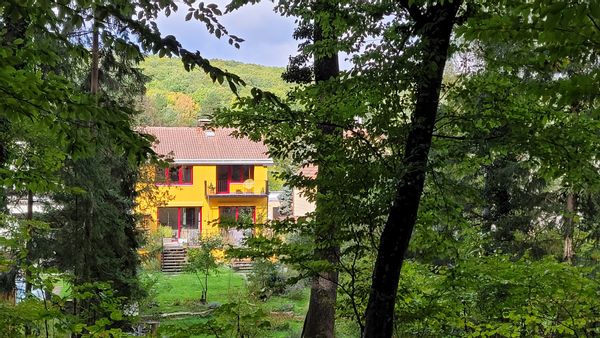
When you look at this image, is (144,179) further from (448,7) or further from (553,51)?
(553,51)

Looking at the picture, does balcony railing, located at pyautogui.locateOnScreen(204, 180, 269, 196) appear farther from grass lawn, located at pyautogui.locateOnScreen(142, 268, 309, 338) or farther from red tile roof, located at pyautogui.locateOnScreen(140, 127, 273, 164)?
grass lawn, located at pyautogui.locateOnScreen(142, 268, 309, 338)

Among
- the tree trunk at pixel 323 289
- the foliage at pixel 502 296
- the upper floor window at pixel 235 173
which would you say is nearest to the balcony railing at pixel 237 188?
the upper floor window at pixel 235 173

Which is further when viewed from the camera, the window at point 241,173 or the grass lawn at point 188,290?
the window at point 241,173

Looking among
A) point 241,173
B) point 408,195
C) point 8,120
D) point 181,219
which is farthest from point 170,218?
point 408,195

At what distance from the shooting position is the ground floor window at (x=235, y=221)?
4082mm

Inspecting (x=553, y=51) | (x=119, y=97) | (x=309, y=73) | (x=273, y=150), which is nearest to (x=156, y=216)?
(x=119, y=97)

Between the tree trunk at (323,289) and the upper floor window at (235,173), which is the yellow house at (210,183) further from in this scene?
the tree trunk at (323,289)

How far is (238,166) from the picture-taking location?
26.0 metres

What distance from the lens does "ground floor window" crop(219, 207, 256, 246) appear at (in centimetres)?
408

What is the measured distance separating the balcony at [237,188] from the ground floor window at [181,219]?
1495mm

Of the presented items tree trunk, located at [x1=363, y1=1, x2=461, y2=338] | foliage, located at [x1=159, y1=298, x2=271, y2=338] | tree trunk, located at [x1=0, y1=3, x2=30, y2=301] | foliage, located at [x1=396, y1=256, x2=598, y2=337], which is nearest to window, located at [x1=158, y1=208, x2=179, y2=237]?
tree trunk, located at [x1=0, y1=3, x2=30, y2=301]

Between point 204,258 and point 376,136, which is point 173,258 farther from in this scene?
point 376,136

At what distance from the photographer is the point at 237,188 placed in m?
26.0

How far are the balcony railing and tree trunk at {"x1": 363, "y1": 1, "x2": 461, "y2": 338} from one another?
22.7 metres
